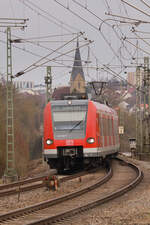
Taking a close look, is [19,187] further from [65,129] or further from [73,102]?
[73,102]

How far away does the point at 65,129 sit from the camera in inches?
825

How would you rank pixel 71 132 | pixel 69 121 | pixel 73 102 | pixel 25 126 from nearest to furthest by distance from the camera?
1. pixel 71 132
2. pixel 69 121
3. pixel 73 102
4. pixel 25 126

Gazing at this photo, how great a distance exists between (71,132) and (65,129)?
0.92ft

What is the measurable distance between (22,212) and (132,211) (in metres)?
2.30

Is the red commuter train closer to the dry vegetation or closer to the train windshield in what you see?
the train windshield

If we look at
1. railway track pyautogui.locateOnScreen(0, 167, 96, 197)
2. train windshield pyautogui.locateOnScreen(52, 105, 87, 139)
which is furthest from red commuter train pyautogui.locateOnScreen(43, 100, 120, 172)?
railway track pyautogui.locateOnScreen(0, 167, 96, 197)

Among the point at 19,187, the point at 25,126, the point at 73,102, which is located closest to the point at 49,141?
the point at 73,102

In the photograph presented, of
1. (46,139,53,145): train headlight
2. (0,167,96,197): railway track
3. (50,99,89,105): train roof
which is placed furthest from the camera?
(50,99,89,105): train roof

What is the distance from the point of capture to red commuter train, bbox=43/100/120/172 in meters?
20.8

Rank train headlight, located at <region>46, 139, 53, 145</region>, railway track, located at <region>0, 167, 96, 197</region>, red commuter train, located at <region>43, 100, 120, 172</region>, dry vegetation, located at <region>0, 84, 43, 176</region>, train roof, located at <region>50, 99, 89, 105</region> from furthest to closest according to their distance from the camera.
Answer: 1. dry vegetation, located at <region>0, 84, 43, 176</region>
2. train roof, located at <region>50, 99, 89, 105</region>
3. train headlight, located at <region>46, 139, 53, 145</region>
4. red commuter train, located at <region>43, 100, 120, 172</region>
5. railway track, located at <region>0, 167, 96, 197</region>

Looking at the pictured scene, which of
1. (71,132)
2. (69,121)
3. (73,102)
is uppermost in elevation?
(73,102)

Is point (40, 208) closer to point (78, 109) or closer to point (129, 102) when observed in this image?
point (78, 109)

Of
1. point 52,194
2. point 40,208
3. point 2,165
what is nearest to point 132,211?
point 40,208

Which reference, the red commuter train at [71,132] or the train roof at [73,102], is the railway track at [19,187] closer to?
the red commuter train at [71,132]
